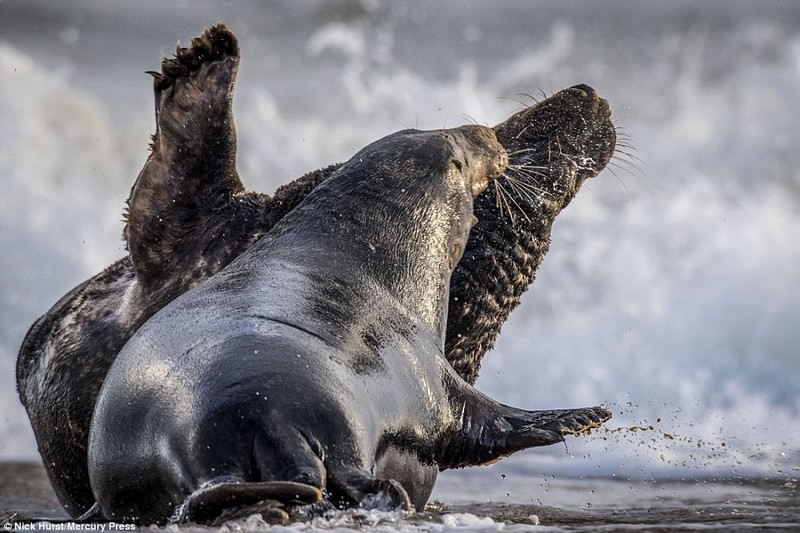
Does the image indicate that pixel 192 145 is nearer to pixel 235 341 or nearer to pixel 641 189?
pixel 235 341

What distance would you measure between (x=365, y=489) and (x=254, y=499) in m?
0.58

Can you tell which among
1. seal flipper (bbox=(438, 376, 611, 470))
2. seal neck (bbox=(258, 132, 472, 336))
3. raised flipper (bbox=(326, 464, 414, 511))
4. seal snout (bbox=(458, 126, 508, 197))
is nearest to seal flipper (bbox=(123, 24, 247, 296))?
seal neck (bbox=(258, 132, 472, 336))

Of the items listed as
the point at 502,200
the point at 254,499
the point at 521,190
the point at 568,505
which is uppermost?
the point at 521,190

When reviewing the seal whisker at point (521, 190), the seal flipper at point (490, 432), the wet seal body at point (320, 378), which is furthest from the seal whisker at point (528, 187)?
the seal flipper at point (490, 432)

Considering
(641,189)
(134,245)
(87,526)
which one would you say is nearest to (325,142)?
(641,189)

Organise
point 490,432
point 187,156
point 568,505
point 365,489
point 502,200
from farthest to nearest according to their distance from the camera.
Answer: point 568,505, point 502,200, point 187,156, point 490,432, point 365,489

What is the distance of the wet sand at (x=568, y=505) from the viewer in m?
5.84

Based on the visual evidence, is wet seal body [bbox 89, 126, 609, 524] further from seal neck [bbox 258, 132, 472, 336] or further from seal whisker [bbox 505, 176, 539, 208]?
seal whisker [bbox 505, 176, 539, 208]

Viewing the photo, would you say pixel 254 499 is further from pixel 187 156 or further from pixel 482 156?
pixel 187 156

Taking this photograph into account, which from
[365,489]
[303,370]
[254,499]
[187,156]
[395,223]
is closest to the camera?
[254,499]

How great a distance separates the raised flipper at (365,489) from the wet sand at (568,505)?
0.06 metres

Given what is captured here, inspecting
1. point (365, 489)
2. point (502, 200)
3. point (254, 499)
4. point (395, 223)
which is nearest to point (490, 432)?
point (395, 223)

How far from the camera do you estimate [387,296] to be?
276 inches

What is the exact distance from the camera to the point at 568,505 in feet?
31.6
